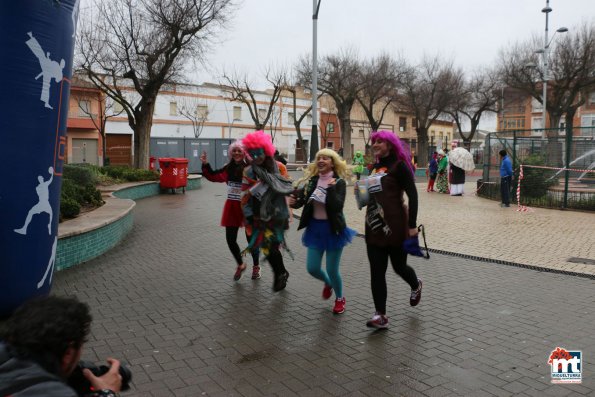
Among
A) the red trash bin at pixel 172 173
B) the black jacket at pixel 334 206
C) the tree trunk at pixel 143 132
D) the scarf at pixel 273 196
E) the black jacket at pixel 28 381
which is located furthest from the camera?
the tree trunk at pixel 143 132

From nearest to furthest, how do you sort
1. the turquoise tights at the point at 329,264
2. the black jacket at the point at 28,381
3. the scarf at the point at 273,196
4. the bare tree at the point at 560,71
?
the black jacket at the point at 28,381
the turquoise tights at the point at 329,264
the scarf at the point at 273,196
the bare tree at the point at 560,71

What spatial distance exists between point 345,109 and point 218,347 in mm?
34064

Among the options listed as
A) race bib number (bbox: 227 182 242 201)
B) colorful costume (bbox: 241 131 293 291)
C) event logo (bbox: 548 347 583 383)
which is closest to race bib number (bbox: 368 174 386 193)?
colorful costume (bbox: 241 131 293 291)

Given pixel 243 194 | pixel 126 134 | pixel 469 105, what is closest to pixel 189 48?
pixel 243 194

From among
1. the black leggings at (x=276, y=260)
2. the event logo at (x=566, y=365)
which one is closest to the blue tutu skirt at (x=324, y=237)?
the black leggings at (x=276, y=260)

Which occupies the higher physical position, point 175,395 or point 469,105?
point 469,105

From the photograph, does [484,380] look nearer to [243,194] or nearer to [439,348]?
[439,348]

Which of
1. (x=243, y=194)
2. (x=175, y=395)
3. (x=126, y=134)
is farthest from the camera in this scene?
(x=126, y=134)

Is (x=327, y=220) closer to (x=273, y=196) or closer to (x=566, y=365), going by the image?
(x=273, y=196)

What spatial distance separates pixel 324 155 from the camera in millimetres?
5105

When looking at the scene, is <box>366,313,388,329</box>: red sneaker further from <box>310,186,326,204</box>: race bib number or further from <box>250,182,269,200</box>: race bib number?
<box>250,182,269,200</box>: race bib number

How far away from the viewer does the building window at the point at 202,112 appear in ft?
154

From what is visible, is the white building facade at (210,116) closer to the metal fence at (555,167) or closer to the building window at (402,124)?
the building window at (402,124)

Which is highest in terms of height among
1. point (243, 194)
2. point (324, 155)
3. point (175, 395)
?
point (324, 155)
